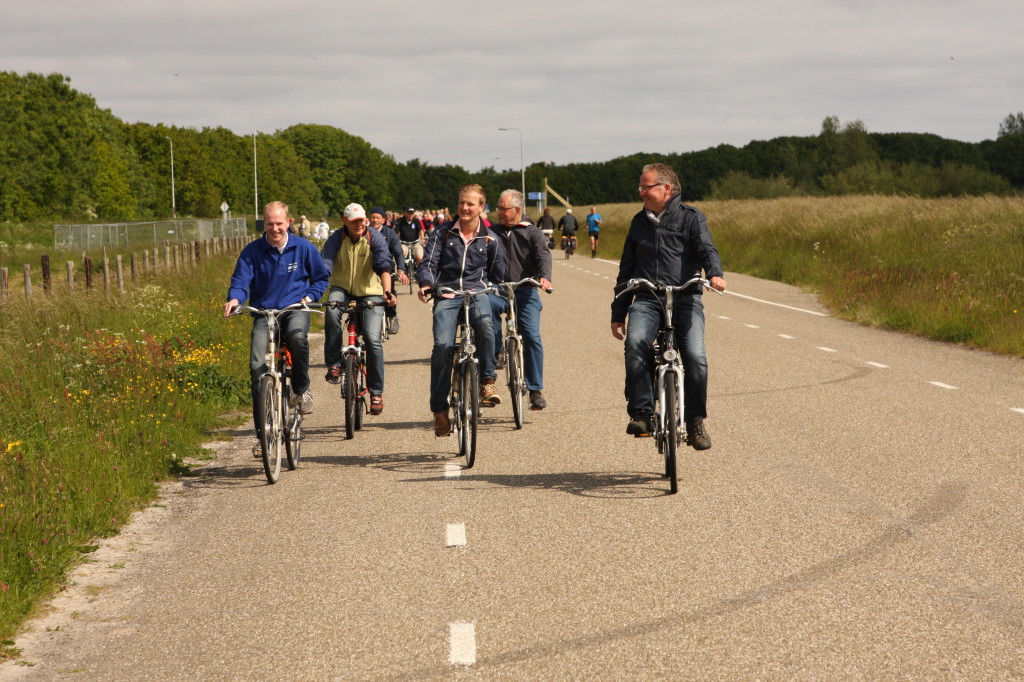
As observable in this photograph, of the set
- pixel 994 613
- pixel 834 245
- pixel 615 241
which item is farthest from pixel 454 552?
pixel 615 241

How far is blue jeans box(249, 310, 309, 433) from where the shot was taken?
852 cm

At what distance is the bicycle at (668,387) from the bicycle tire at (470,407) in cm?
136

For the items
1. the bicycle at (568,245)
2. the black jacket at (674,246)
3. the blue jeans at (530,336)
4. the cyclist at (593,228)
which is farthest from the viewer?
the cyclist at (593,228)

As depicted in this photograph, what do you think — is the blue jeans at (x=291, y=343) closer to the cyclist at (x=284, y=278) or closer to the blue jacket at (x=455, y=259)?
the cyclist at (x=284, y=278)

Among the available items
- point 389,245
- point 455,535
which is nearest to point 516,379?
point 455,535

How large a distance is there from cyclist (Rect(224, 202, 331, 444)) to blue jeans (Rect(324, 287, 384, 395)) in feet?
4.81

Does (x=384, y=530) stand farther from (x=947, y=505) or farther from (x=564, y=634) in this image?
(x=947, y=505)

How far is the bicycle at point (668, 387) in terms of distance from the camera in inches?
290

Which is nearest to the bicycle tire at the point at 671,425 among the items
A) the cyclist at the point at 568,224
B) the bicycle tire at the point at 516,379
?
the bicycle tire at the point at 516,379

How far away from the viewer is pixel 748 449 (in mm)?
8930

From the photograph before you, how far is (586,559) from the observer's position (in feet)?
19.7

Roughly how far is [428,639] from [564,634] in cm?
54

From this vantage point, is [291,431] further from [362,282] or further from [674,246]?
[674,246]

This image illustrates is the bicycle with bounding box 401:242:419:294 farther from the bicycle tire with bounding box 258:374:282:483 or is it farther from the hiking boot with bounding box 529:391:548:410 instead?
the bicycle tire with bounding box 258:374:282:483
